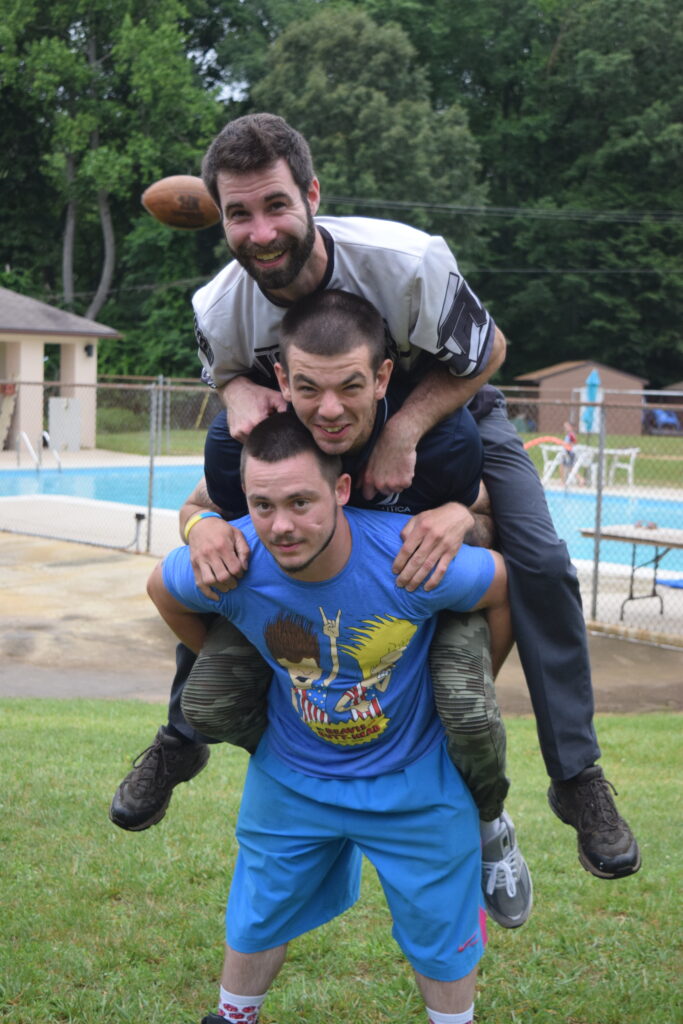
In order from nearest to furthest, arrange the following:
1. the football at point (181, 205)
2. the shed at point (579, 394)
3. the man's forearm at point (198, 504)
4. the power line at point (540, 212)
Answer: the man's forearm at point (198, 504), the football at point (181, 205), the shed at point (579, 394), the power line at point (540, 212)

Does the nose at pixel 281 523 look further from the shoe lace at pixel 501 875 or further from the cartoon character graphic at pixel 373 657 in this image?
the shoe lace at pixel 501 875

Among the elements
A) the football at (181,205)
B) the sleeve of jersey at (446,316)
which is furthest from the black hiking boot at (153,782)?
the football at (181,205)

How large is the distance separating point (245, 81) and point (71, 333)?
20336 mm

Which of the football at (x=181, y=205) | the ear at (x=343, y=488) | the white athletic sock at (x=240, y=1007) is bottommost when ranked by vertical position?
the white athletic sock at (x=240, y=1007)

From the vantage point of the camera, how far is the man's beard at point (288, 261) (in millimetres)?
2684

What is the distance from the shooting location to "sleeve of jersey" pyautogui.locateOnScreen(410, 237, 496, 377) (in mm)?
2812

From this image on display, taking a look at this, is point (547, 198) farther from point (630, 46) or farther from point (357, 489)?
point (357, 489)

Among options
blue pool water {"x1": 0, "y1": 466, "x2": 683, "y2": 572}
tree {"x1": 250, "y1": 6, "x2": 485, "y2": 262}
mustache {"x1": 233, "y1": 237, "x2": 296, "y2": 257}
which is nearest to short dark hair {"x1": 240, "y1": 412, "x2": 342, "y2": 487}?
mustache {"x1": 233, "y1": 237, "x2": 296, "y2": 257}

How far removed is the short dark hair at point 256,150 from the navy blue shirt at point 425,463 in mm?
621

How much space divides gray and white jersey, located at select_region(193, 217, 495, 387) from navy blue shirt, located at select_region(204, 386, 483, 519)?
0.15 metres

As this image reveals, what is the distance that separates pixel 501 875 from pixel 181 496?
18.8 m

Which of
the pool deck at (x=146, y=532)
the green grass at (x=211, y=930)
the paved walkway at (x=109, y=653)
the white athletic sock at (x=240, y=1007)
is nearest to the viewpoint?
the white athletic sock at (x=240, y=1007)

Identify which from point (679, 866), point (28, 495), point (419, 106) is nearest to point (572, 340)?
point (419, 106)

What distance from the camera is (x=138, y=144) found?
39.2 metres
